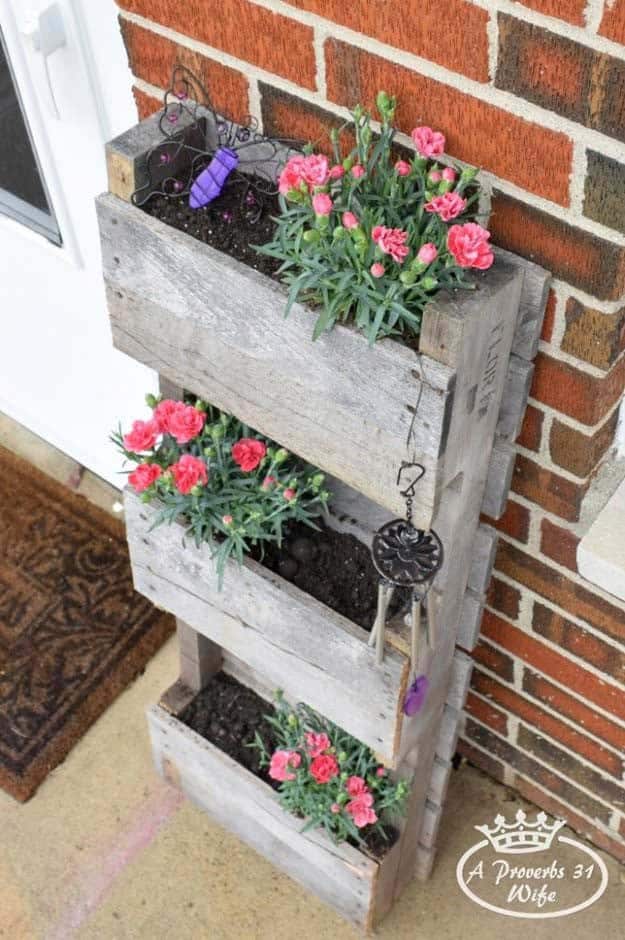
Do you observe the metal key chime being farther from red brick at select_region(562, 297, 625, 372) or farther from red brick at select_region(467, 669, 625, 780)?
red brick at select_region(467, 669, 625, 780)

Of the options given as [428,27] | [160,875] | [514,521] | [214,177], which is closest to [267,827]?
[160,875]

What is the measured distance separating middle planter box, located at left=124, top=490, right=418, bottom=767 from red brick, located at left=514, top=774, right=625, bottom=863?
751mm

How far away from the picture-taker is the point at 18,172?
232cm

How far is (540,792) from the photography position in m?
2.38

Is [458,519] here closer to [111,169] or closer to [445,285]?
[445,285]

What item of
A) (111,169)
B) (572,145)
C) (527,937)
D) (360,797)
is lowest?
(527,937)

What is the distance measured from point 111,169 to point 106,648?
1.49 metres

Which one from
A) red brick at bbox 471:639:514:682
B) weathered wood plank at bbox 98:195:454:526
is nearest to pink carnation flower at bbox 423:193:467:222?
weathered wood plank at bbox 98:195:454:526

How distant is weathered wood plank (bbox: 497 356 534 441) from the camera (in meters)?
1.45

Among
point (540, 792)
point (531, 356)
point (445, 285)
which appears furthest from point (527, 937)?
point (445, 285)

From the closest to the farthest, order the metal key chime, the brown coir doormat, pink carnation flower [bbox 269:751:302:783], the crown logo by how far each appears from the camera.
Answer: the metal key chime < pink carnation flower [bbox 269:751:302:783] < the crown logo < the brown coir doormat

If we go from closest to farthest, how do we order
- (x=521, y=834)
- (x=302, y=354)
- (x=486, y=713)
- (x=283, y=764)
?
(x=302, y=354) < (x=283, y=764) < (x=486, y=713) < (x=521, y=834)

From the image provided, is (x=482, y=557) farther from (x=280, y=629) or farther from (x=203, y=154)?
(x=203, y=154)

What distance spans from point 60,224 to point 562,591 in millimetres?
1238
